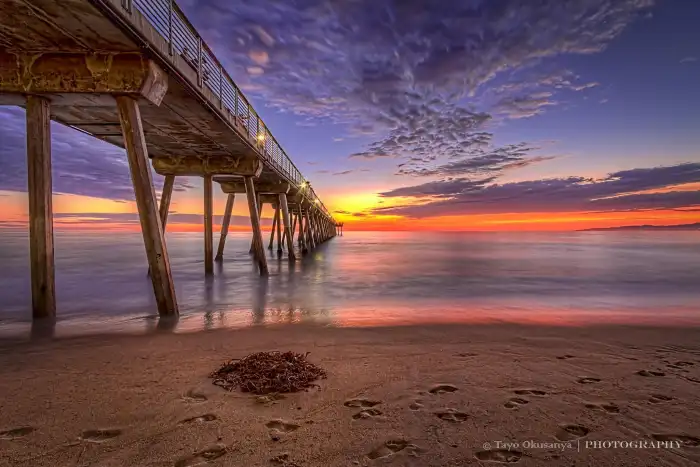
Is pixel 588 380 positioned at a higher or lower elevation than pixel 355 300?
higher

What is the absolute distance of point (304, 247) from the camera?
3369 centimetres

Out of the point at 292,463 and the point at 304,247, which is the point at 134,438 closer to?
the point at 292,463

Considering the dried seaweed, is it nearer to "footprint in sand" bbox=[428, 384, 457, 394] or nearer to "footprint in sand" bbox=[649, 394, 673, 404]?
"footprint in sand" bbox=[428, 384, 457, 394]

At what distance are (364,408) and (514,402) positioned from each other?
1.49 meters

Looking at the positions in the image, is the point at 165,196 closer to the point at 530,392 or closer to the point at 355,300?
the point at 355,300

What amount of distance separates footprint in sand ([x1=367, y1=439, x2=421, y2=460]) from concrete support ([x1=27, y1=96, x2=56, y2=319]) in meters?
7.32

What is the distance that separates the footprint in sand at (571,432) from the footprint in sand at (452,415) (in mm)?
721

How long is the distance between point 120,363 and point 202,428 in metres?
2.39

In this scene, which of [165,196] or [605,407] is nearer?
[605,407]

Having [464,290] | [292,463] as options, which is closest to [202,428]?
[292,463]

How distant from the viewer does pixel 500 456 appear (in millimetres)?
2424

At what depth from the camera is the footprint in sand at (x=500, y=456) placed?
2.38 meters

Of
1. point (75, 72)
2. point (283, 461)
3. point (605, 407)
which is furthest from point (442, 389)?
point (75, 72)

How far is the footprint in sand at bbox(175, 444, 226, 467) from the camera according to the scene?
2.34 meters
